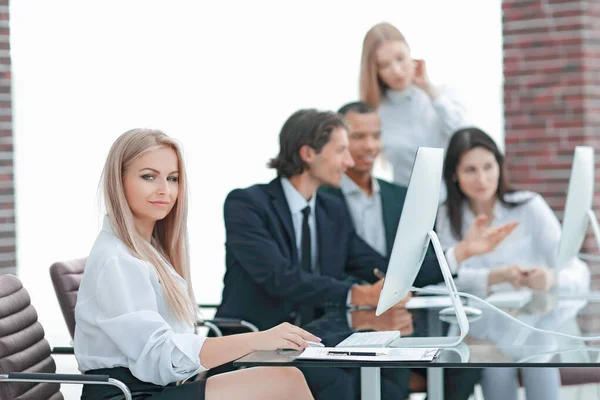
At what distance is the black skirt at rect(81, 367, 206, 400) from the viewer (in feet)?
7.33

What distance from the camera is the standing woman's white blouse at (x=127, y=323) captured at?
2.20m

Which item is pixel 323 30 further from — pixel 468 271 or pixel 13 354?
pixel 13 354

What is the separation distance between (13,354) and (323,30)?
11.3 feet

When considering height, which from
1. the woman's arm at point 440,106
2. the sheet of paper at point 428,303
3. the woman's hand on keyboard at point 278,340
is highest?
the woman's arm at point 440,106

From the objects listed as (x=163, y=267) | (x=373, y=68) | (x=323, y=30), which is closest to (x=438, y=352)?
(x=163, y=267)

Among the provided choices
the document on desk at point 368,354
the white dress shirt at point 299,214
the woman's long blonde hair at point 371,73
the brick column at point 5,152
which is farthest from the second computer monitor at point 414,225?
the brick column at point 5,152

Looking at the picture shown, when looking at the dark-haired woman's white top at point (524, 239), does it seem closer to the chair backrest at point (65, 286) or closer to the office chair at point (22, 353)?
the chair backrest at point (65, 286)

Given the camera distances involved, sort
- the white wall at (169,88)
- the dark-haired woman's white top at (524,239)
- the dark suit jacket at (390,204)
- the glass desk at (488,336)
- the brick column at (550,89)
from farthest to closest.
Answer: the white wall at (169,88), the brick column at (550,89), the dark suit jacket at (390,204), the dark-haired woman's white top at (524,239), the glass desk at (488,336)

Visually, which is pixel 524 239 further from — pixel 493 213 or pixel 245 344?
pixel 245 344

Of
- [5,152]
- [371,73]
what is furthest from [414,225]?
[5,152]

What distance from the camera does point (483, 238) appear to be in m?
3.47

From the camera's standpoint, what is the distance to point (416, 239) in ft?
7.73

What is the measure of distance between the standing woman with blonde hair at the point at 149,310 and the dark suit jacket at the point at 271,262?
31.5 inches

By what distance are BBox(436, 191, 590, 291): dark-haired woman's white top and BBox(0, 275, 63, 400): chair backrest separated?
1905 millimetres
